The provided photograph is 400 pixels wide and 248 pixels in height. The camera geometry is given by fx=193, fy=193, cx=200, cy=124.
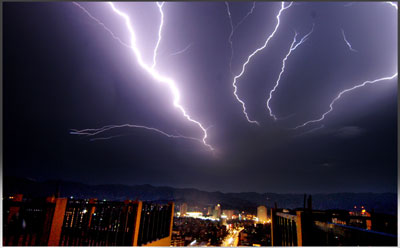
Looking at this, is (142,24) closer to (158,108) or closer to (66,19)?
(66,19)

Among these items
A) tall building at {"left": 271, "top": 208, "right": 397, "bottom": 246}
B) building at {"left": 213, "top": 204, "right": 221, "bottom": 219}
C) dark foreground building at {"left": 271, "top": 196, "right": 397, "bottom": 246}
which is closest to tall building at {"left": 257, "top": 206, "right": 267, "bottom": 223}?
building at {"left": 213, "top": 204, "right": 221, "bottom": 219}

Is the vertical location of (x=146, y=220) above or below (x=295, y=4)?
below

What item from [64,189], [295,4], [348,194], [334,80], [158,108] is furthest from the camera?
[64,189]

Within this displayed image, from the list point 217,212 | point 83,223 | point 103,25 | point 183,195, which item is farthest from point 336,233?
point 183,195

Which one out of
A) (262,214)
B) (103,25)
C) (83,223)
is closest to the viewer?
(83,223)

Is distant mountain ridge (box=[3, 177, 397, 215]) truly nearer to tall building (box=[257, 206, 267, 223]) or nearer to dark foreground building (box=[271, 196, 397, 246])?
tall building (box=[257, 206, 267, 223])

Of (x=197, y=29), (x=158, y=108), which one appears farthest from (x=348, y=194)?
(x=197, y=29)

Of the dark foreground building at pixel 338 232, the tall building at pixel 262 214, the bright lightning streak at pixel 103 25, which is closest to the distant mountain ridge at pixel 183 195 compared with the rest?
the tall building at pixel 262 214

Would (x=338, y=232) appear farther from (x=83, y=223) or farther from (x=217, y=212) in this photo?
(x=217, y=212)
